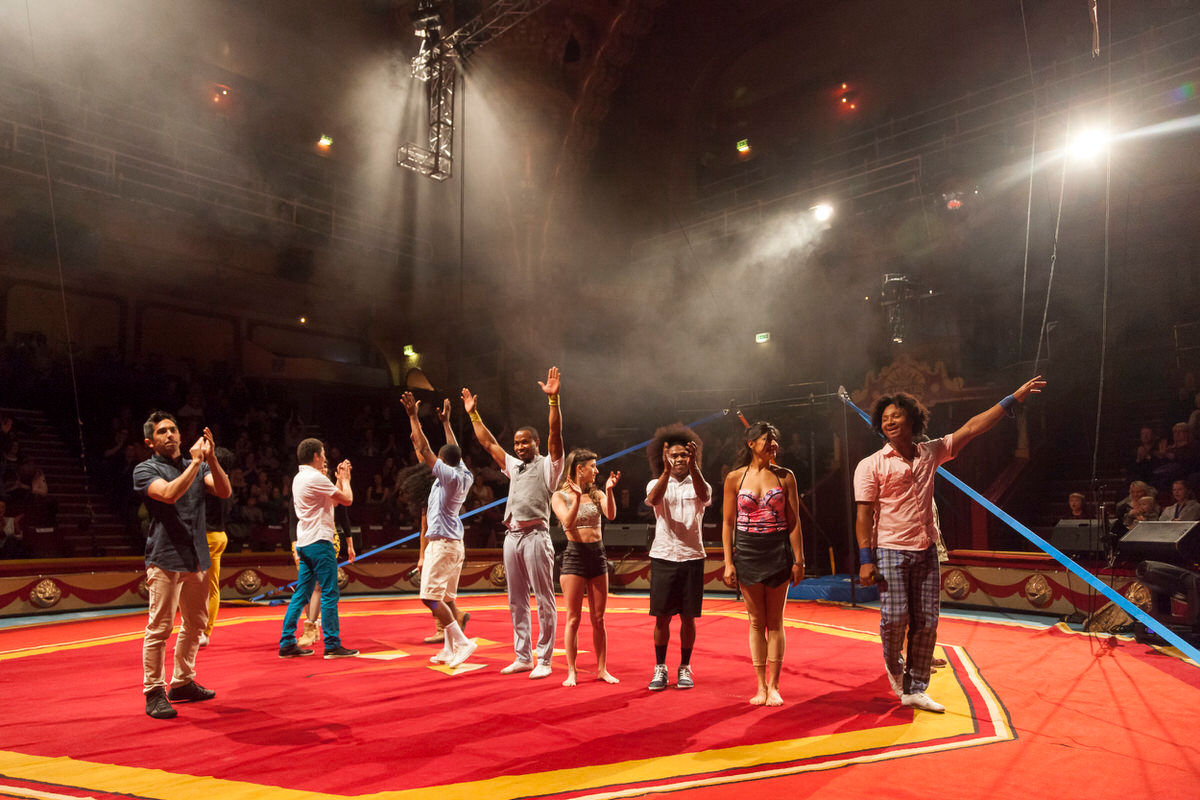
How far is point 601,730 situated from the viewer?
392 cm

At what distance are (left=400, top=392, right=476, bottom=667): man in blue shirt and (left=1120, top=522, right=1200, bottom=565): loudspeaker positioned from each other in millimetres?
6004

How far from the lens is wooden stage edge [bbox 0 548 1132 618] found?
8.70 metres

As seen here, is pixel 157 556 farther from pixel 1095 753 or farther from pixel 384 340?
pixel 384 340

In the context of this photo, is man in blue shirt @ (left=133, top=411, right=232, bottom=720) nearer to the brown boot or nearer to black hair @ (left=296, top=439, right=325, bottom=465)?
black hair @ (left=296, top=439, right=325, bottom=465)

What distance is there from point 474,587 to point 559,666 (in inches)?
276

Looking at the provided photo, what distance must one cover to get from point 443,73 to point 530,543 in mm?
10986

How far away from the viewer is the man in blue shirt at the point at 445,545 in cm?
591

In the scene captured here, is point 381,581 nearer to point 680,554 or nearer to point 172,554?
point 172,554

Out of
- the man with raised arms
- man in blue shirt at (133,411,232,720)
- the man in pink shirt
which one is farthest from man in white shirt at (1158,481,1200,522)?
man in blue shirt at (133,411,232,720)

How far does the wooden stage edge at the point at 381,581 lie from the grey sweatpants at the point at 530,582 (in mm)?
5096

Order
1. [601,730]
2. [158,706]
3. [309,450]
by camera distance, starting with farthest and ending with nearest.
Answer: [309,450] < [158,706] < [601,730]

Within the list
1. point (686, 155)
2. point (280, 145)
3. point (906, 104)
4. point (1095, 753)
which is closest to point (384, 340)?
point (280, 145)

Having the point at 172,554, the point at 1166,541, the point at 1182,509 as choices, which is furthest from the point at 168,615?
the point at 1182,509

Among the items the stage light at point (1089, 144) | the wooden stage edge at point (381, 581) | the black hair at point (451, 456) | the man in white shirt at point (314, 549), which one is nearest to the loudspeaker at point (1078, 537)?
the wooden stage edge at point (381, 581)
